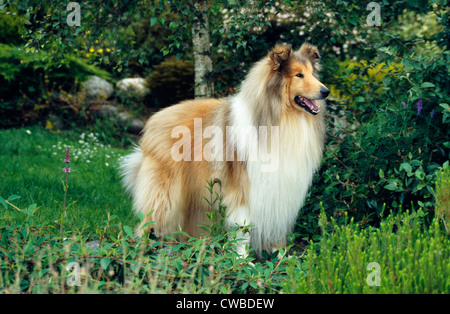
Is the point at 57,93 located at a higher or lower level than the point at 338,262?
higher

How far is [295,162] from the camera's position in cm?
367

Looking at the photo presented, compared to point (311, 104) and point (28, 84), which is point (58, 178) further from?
point (28, 84)

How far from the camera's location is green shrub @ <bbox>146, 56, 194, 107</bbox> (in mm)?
8953

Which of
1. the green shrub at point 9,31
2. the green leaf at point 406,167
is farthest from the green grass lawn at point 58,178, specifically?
the green leaf at point 406,167

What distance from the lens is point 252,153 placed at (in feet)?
11.8

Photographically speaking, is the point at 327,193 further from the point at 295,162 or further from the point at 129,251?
the point at 129,251

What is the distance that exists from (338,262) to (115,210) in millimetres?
3074

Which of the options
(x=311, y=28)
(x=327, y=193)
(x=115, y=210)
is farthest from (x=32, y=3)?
(x=327, y=193)

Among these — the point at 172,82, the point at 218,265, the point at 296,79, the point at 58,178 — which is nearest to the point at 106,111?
the point at 172,82

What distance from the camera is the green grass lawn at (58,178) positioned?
15.1ft

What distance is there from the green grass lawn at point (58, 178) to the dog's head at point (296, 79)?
191 centimetres

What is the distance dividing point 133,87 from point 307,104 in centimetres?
652
